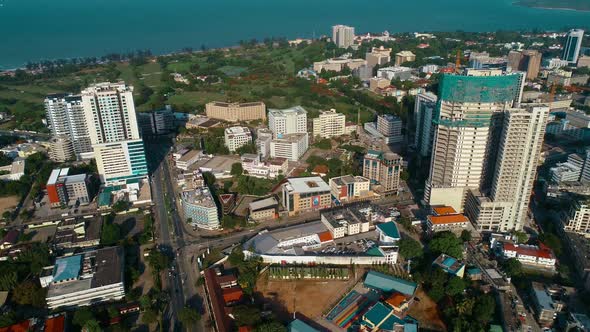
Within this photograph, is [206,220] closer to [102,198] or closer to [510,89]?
[102,198]

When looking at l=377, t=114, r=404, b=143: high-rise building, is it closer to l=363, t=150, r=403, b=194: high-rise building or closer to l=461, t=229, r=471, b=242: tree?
l=363, t=150, r=403, b=194: high-rise building

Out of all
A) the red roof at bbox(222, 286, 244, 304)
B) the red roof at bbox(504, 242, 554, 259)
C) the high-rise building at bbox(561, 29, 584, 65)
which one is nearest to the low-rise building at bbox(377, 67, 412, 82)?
the high-rise building at bbox(561, 29, 584, 65)

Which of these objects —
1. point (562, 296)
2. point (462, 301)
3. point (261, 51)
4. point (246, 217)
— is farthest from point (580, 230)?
point (261, 51)

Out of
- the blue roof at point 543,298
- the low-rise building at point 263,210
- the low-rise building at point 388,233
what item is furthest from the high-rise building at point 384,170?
the blue roof at point 543,298

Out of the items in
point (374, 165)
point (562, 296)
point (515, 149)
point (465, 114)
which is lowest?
point (562, 296)

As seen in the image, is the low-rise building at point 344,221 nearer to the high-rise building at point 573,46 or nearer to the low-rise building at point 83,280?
the low-rise building at point 83,280

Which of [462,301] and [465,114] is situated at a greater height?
[465,114]

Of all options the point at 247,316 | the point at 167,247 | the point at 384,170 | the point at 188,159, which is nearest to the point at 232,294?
the point at 247,316

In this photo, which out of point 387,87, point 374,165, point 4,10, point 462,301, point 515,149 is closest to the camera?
point 462,301
